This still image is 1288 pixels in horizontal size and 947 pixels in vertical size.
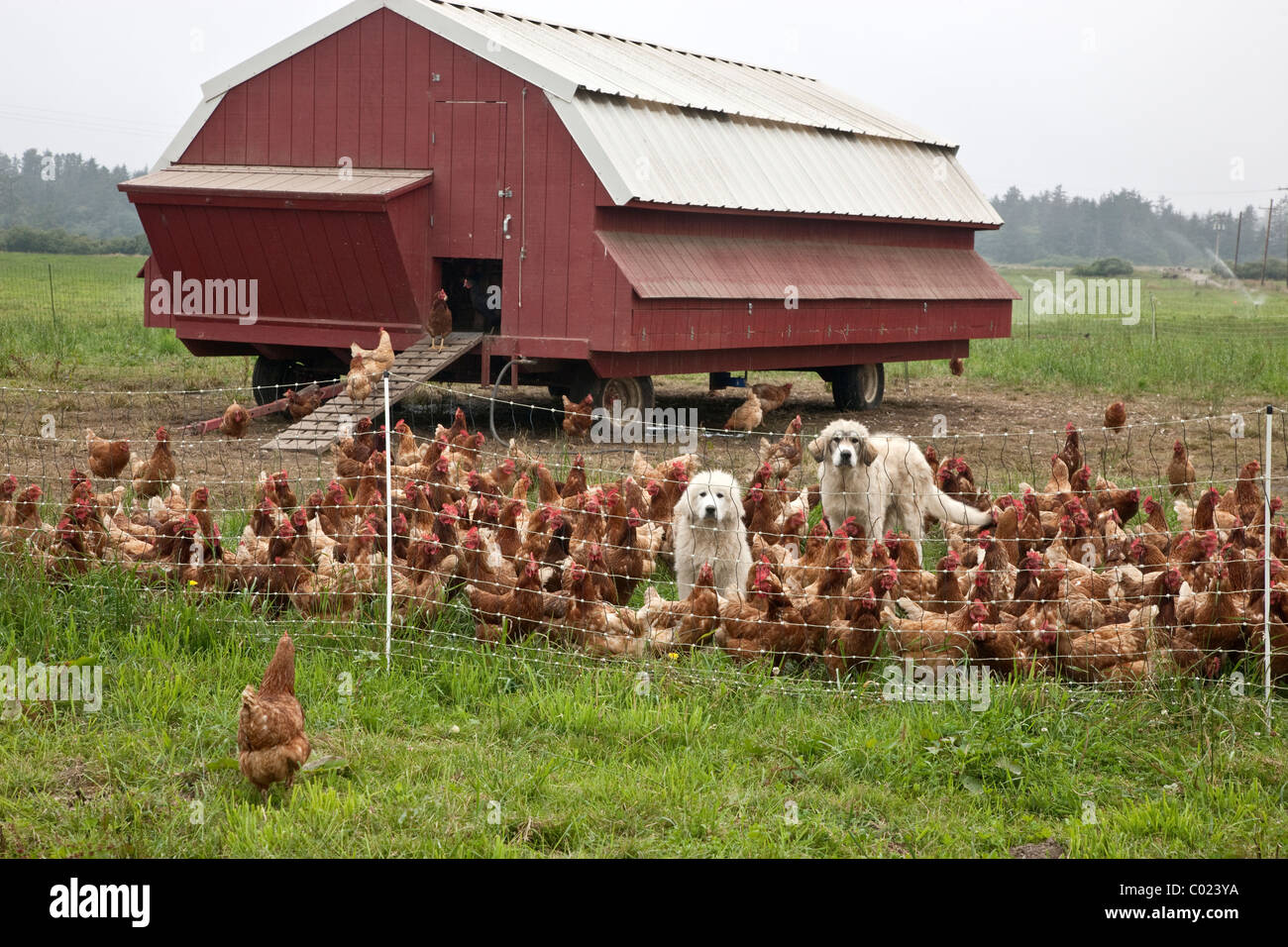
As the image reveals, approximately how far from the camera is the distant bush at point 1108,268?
68.1 meters

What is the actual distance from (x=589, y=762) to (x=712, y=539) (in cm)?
255

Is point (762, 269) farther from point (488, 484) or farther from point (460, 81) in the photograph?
point (488, 484)

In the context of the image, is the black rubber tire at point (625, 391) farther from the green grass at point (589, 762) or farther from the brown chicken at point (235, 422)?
the green grass at point (589, 762)

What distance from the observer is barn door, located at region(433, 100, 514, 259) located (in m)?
14.9

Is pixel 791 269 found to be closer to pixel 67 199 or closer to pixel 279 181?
pixel 279 181

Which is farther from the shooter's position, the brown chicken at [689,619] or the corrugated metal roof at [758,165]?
the corrugated metal roof at [758,165]

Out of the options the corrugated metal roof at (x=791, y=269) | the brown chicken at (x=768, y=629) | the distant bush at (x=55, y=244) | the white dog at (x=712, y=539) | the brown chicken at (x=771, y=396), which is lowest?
the brown chicken at (x=768, y=629)

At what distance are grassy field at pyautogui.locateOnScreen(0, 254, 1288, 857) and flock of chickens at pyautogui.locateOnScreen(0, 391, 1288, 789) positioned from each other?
0.67ft

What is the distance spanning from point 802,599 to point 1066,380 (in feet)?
53.8

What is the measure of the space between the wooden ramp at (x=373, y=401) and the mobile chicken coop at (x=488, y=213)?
0.55 ft

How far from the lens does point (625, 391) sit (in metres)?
15.6

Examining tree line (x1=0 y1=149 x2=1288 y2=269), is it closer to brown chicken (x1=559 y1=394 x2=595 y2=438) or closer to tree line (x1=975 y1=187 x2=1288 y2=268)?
tree line (x1=975 y1=187 x2=1288 y2=268)

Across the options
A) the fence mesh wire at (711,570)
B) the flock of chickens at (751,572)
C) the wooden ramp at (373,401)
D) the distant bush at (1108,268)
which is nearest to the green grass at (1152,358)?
the wooden ramp at (373,401)

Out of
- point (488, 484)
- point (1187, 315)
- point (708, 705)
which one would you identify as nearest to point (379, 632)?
point (708, 705)
